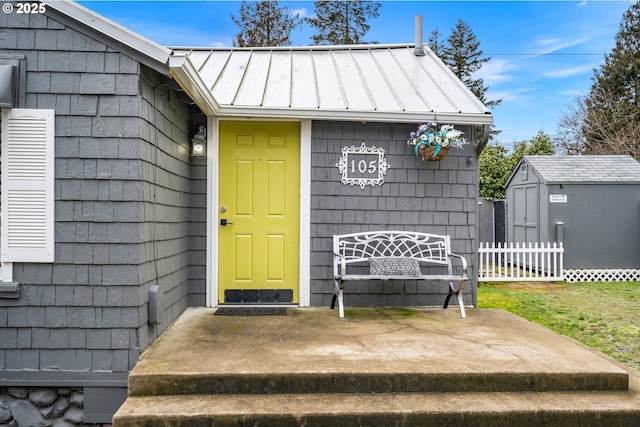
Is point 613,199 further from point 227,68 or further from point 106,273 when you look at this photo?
point 106,273

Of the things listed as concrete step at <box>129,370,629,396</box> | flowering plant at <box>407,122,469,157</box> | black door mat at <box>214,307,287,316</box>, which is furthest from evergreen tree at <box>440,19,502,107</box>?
concrete step at <box>129,370,629,396</box>

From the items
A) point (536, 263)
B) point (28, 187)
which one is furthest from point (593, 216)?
point (28, 187)

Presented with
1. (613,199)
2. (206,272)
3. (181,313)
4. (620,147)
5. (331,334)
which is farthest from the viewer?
(620,147)

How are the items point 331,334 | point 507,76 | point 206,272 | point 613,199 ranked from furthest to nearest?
1. point 507,76
2. point 613,199
3. point 206,272
4. point 331,334

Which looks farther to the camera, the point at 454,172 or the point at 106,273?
the point at 454,172

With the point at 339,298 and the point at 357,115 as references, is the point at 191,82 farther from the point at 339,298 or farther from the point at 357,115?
the point at 339,298

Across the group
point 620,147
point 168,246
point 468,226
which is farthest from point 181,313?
point 620,147

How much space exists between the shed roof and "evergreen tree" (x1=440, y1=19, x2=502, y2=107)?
37.7 ft

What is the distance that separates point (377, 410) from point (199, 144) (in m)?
3.13

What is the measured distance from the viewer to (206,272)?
4.41 meters

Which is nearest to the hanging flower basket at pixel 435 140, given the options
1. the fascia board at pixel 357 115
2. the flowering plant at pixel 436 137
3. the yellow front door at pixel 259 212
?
the flowering plant at pixel 436 137

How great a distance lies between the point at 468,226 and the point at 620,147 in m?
15.4

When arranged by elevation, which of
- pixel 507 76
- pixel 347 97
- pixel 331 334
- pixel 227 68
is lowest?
pixel 331 334

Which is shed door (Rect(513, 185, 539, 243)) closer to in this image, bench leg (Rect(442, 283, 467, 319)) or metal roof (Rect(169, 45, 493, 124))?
metal roof (Rect(169, 45, 493, 124))
